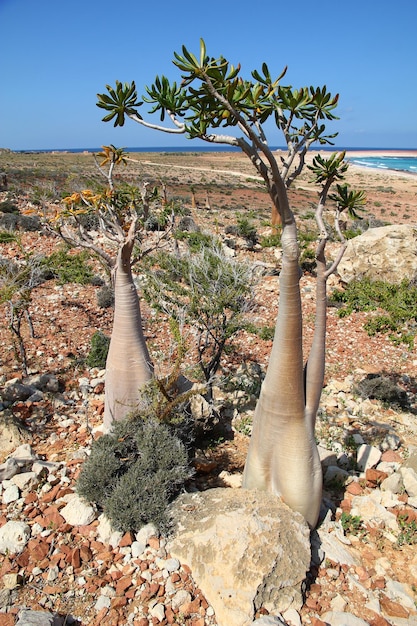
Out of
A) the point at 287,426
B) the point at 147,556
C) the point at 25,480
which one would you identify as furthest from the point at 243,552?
the point at 25,480

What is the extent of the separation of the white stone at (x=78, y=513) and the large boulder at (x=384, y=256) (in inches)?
283

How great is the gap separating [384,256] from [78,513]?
7.60 metres

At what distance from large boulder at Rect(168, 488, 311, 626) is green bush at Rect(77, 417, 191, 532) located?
0.18 meters

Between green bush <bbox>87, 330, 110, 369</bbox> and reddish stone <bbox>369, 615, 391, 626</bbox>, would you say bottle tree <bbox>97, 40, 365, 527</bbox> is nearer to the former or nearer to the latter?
reddish stone <bbox>369, 615, 391, 626</bbox>

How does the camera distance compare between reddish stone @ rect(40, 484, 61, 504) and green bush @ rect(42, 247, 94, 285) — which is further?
green bush @ rect(42, 247, 94, 285)

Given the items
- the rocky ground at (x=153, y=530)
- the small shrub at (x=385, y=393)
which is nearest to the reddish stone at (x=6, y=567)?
the rocky ground at (x=153, y=530)

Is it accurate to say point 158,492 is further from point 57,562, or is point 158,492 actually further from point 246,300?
point 246,300

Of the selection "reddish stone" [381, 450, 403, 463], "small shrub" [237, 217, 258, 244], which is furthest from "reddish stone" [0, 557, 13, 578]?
"small shrub" [237, 217, 258, 244]

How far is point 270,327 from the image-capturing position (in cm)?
692

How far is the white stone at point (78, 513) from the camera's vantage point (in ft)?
9.75

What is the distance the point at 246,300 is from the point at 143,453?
217 cm

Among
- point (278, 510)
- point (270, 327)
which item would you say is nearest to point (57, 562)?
point (278, 510)

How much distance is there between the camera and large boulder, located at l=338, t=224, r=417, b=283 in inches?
336

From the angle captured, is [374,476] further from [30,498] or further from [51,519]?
[30,498]
